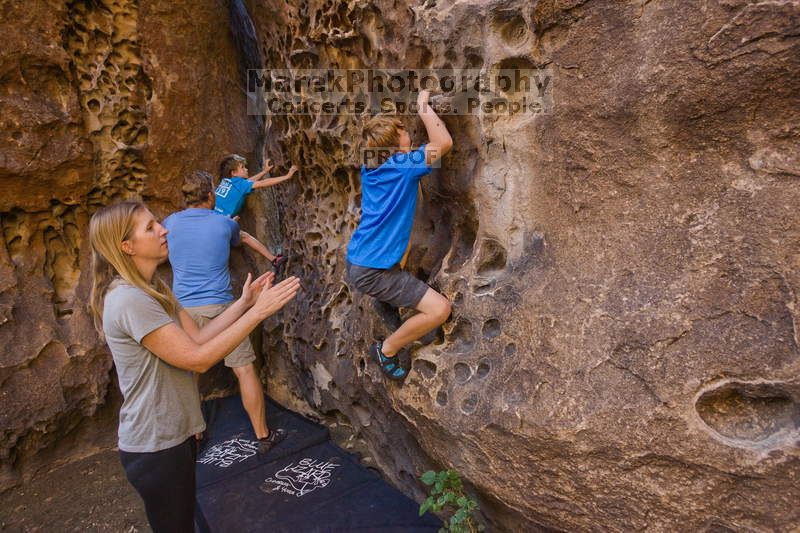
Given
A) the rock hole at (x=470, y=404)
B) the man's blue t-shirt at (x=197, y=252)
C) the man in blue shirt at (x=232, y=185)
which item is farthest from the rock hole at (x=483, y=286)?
the man in blue shirt at (x=232, y=185)

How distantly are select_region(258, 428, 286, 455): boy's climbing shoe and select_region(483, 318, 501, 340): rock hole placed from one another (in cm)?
193

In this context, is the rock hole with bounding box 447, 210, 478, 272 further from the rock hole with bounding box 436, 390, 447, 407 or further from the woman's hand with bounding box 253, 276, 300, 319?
the woman's hand with bounding box 253, 276, 300, 319

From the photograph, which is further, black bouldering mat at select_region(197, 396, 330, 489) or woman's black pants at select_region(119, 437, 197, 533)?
black bouldering mat at select_region(197, 396, 330, 489)

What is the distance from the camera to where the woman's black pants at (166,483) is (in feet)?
5.22

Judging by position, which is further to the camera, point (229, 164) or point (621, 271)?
point (229, 164)

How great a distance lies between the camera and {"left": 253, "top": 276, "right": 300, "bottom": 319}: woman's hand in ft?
5.19

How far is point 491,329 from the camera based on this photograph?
193cm

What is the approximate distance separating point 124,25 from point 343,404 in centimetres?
294

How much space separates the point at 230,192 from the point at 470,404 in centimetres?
251

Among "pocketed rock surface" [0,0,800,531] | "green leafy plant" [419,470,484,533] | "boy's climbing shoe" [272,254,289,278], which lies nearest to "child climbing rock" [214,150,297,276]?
"boy's climbing shoe" [272,254,289,278]

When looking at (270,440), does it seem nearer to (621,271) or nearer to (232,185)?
(232,185)

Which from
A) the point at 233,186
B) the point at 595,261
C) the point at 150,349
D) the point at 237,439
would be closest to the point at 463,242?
the point at 595,261

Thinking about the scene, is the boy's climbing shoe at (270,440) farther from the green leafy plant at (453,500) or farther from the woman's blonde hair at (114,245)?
the woman's blonde hair at (114,245)

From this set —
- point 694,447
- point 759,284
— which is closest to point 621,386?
point 694,447
